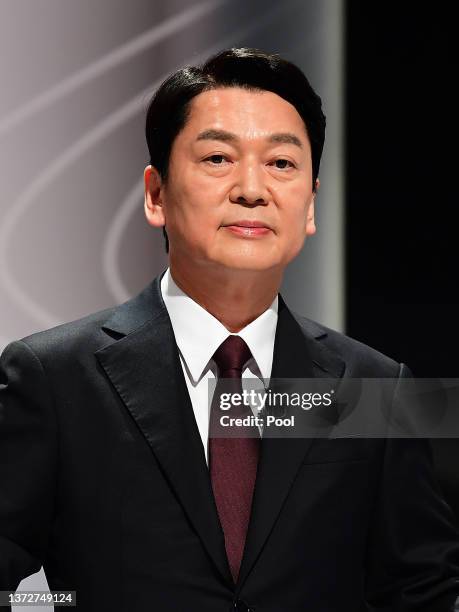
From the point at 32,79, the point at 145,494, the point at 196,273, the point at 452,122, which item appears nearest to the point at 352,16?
the point at 452,122

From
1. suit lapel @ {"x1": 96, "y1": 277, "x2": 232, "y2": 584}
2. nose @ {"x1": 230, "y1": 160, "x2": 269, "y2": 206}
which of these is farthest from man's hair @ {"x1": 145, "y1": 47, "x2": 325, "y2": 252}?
suit lapel @ {"x1": 96, "y1": 277, "x2": 232, "y2": 584}

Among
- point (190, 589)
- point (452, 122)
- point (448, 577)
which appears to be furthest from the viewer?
point (452, 122)

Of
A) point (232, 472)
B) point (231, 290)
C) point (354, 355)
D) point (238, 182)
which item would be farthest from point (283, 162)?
point (232, 472)

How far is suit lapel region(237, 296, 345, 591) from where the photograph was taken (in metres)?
1.36

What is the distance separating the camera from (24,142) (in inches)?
72.4

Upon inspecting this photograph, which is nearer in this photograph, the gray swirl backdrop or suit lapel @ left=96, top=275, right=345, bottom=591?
suit lapel @ left=96, top=275, right=345, bottom=591

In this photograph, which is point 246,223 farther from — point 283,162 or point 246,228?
point 283,162

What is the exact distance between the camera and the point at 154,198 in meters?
1.54

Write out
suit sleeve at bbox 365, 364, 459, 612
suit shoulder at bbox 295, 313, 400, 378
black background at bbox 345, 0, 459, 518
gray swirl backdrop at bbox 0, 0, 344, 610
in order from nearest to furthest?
suit sleeve at bbox 365, 364, 459, 612, suit shoulder at bbox 295, 313, 400, 378, gray swirl backdrop at bbox 0, 0, 344, 610, black background at bbox 345, 0, 459, 518

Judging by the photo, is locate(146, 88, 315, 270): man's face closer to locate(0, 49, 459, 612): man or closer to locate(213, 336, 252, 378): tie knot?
locate(0, 49, 459, 612): man

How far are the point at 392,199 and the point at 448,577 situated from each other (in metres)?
0.88

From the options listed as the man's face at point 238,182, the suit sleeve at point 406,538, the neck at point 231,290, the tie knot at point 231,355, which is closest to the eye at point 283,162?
the man's face at point 238,182

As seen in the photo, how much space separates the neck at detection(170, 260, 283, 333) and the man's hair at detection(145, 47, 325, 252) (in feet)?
0.54

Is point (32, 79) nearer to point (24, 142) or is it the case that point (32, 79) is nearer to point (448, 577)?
point (24, 142)
